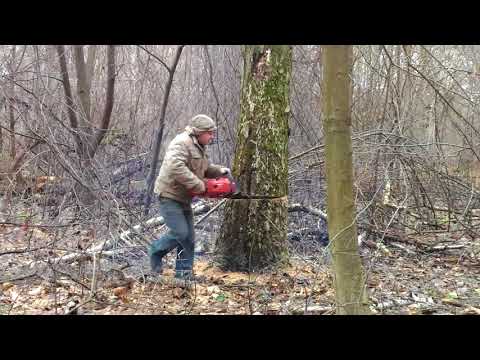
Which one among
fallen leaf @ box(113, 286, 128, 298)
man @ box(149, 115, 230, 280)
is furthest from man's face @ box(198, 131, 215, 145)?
fallen leaf @ box(113, 286, 128, 298)

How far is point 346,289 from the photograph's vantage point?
9.94 feet

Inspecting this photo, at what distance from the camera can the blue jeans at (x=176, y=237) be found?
5102 millimetres

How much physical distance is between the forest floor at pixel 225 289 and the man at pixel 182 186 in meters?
0.24

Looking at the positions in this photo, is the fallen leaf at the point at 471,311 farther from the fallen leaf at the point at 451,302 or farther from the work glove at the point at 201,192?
the work glove at the point at 201,192

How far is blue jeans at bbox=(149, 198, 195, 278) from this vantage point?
5102 mm

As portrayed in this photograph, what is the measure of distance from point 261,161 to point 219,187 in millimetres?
524

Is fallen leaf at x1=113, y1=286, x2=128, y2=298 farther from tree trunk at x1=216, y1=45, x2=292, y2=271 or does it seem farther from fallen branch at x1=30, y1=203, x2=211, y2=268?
tree trunk at x1=216, y1=45, x2=292, y2=271

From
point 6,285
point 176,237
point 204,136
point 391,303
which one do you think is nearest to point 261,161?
point 204,136

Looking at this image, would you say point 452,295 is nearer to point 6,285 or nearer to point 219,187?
point 219,187

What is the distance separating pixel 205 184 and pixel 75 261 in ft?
4.99

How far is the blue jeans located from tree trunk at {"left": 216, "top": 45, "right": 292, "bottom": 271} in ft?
1.45

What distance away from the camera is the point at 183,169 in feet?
16.2
